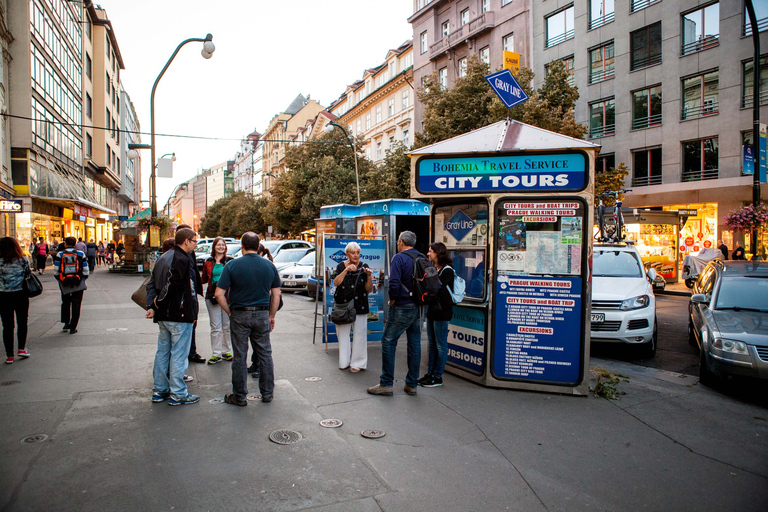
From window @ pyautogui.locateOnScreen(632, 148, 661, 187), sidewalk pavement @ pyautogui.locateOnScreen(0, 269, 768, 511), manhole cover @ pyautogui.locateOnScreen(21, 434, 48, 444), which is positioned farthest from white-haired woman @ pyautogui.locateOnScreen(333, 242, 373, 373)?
window @ pyautogui.locateOnScreen(632, 148, 661, 187)

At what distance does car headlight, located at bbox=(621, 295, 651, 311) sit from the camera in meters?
7.98

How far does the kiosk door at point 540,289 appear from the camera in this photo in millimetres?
5758

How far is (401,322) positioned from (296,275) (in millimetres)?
12119

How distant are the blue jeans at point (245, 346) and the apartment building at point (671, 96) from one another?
20.9 meters

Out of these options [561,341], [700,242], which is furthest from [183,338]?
[700,242]

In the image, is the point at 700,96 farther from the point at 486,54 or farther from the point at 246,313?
the point at 246,313

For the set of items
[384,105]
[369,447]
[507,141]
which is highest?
[384,105]

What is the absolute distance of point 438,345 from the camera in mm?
6043

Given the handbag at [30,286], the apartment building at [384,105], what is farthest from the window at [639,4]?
the handbag at [30,286]

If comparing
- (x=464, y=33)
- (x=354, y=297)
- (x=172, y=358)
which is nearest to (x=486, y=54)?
(x=464, y=33)

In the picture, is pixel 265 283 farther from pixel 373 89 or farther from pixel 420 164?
pixel 373 89

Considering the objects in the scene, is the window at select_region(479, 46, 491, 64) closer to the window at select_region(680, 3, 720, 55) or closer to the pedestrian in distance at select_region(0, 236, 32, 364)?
the window at select_region(680, 3, 720, 55)

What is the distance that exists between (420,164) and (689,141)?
2201cm

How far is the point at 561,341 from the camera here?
5801 mm
